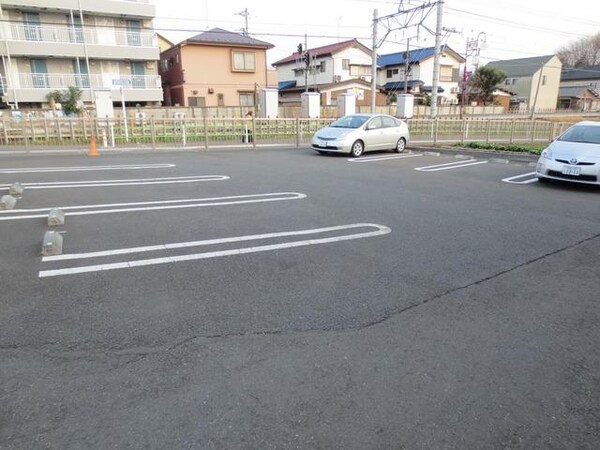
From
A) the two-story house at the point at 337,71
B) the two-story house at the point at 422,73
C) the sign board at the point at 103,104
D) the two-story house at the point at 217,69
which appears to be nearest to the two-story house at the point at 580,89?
the two-story house at the point at 422,73

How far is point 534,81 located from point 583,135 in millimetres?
52935

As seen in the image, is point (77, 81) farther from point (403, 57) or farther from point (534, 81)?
point (534, 81)

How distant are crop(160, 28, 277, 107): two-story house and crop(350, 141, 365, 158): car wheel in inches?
816

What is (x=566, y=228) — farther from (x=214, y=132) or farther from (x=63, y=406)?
(x=214, y=132)

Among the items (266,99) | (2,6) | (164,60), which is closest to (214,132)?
(266,99)

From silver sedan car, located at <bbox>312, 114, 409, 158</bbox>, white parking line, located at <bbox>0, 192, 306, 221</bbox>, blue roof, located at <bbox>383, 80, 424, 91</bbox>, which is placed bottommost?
white parking line, located at <bbox>0, 192, 306, 221</bbox>

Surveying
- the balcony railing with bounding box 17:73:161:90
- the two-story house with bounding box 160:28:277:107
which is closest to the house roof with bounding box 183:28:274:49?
the two-story house with bounding box 160:28:277:107

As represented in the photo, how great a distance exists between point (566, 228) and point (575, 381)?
385 centimetres

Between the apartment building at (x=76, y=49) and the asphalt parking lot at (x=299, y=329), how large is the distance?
80.3 ft

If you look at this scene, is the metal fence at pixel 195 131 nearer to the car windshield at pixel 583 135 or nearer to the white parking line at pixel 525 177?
the white parking line at pixel 525 177

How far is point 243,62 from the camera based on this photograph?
3459 centimetres

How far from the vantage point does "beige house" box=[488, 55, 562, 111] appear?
5388 centimetres

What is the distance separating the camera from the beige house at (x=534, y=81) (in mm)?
53875

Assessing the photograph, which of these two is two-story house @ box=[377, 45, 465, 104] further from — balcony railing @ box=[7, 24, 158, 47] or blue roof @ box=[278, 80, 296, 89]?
balcony railing @ box=[7, 24, 158, 47]
